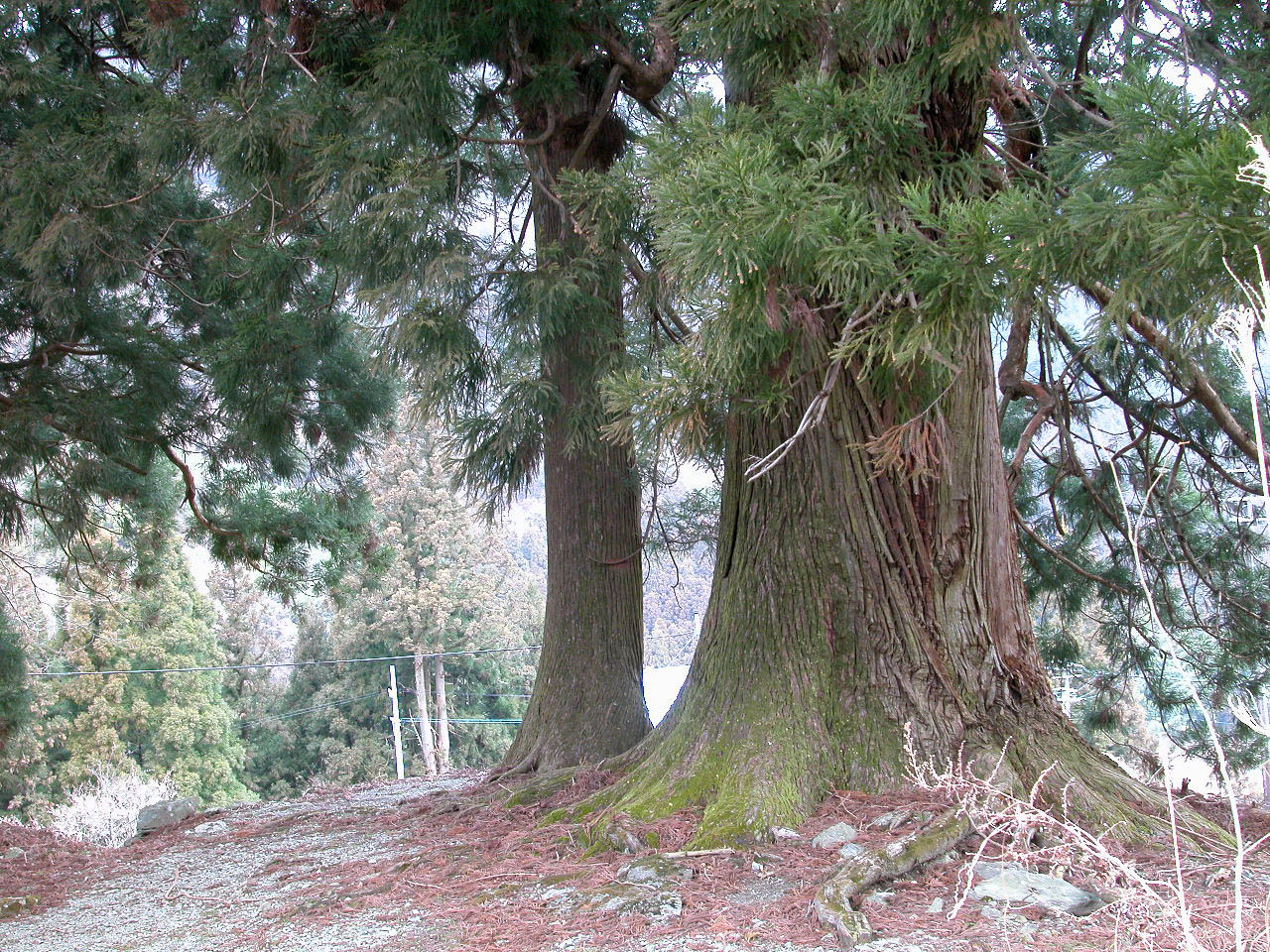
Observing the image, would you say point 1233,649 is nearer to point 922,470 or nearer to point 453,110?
point 922,470

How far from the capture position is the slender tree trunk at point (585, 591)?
5663mm

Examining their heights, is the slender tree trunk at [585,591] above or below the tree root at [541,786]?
above

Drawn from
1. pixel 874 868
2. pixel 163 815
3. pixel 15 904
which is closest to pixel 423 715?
pixel 163 815

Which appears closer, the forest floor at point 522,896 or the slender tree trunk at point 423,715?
the forest floor at point 522,896

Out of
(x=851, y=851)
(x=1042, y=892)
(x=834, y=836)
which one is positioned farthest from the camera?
(x=834, y=836)

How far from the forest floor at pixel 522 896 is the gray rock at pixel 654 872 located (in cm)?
1

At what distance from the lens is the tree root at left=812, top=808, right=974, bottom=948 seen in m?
2.91

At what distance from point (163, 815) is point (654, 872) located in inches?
176

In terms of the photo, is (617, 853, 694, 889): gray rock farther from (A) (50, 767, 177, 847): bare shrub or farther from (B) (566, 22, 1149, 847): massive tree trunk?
(A) (50, 767, 177, 847): bare shrub

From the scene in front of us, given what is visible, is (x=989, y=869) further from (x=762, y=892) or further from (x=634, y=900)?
(x=634, y=900)

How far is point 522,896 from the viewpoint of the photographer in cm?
354

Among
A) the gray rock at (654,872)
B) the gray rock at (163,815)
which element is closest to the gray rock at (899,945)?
the gray rock at (654,872)

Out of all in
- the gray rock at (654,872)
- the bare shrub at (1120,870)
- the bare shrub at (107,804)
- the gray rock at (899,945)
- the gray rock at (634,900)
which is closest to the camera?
the bare shrub at (1120,870)

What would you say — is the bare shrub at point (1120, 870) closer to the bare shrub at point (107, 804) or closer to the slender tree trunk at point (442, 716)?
the bare shrub at point (107, 804)
